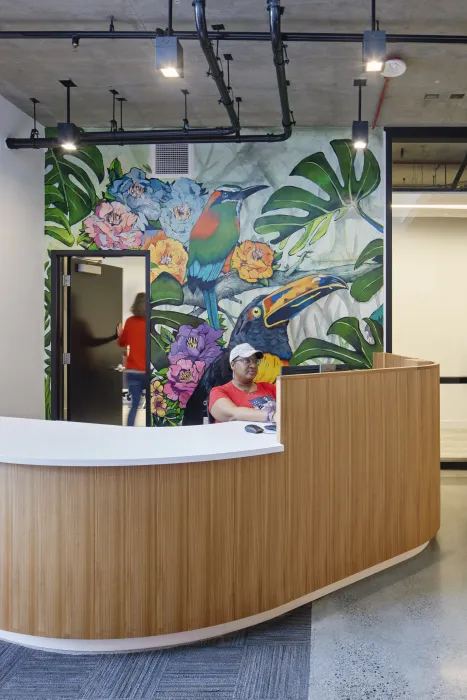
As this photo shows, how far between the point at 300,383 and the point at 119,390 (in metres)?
4.21

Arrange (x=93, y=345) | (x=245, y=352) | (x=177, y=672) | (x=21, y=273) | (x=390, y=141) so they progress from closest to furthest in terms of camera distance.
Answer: (x=177, y=672) < (x=245, y=352) < (x=21, y=273) < (x=390, y=141) < (x=93, y=345)

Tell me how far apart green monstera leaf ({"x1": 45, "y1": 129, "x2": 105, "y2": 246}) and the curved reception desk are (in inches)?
133

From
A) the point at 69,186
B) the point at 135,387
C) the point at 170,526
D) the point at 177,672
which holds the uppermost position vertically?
the point at 69,186

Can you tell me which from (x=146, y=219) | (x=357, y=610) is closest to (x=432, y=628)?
(x=357, y=610)

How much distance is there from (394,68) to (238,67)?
3.80ft

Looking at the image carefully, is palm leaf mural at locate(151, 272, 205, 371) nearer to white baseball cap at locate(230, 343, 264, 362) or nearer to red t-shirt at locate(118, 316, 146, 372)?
red t-shirt at locate(118, 316, 146, 372)

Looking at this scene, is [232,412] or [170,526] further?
[232,412]

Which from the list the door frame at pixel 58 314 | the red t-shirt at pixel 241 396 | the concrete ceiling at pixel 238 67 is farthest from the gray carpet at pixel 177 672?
the concrete ceiling at pixel 238 67

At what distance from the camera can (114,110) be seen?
5359 mm

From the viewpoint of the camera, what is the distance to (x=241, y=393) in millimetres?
4195

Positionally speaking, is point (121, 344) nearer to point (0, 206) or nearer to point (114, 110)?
point (0, 206)

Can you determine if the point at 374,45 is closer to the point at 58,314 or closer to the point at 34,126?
the point at 34,126

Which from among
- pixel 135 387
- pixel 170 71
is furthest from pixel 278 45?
pixel 135 387

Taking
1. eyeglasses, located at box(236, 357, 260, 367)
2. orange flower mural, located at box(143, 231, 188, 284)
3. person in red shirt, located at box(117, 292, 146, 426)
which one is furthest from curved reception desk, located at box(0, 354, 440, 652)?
person in red shirt, located at box(117, 292, 146, 426)
